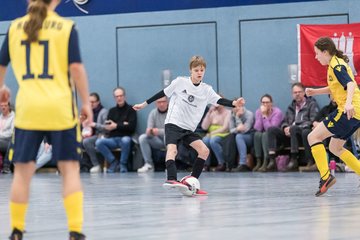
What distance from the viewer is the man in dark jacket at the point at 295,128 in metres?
18.2

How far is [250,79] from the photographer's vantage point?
19.9 meters

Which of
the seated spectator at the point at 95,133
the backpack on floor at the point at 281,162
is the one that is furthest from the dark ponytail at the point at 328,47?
the seated spectator at the point at 95,133

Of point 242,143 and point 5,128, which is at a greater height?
point 5,128

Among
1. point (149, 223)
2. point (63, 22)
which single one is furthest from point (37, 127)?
point (149, 223)

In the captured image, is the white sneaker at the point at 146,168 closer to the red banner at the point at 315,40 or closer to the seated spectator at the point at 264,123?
the seated spectator at the point at 264,123

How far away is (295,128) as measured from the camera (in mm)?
18203

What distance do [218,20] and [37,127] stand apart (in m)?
14.0

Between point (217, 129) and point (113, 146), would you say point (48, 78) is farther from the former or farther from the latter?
point (113, 146)

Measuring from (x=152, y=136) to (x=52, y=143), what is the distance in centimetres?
1322

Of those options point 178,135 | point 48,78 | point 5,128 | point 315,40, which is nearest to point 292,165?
point 315,40

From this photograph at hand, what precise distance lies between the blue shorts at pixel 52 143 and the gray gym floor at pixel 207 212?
2.69 ft

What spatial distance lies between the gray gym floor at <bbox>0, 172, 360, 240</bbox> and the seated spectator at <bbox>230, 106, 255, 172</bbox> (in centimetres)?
438

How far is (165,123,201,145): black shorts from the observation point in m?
12.1

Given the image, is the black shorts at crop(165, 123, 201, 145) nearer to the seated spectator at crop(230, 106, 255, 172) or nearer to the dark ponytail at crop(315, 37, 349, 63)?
the dark ponytail at crop(315, 37, 349, 63)
